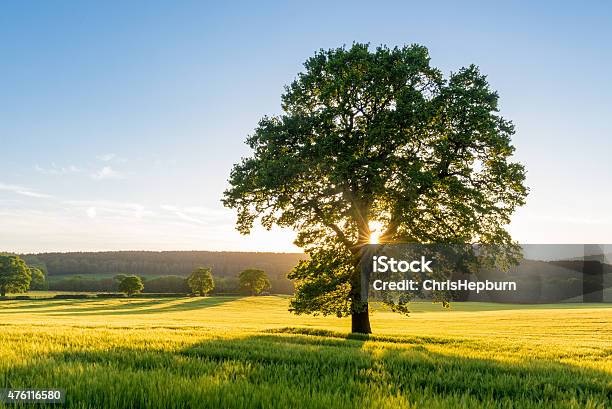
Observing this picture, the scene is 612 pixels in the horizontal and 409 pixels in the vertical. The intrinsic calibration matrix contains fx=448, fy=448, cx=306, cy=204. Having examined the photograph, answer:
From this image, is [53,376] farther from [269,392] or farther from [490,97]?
[490,97]

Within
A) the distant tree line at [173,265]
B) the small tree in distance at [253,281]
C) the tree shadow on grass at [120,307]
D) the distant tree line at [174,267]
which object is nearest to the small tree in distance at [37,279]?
the distant tree line at [174,267]

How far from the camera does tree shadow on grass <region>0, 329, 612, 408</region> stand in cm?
505

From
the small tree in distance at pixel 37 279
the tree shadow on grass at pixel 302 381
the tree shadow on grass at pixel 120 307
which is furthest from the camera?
the small tree in distance at pixel 37 279

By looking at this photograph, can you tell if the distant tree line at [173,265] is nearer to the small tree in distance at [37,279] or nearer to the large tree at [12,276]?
the small tree in distance at [37,279]

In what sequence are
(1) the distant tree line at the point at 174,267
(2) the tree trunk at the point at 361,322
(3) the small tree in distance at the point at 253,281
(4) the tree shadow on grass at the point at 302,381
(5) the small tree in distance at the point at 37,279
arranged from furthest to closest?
(1) the distant tree line at the point at 174,267, (5) the small tree in distance at the point at 37,279, (3) the small tree in distance at the point at 253,281, (2) the tree trunk at the point at 361,322, (4) the tree shadow on grass at the point at 302,381

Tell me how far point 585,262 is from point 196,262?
482ft

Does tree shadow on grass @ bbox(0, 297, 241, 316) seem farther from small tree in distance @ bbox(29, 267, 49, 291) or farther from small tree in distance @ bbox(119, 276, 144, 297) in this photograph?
small tree in distance @ bbox(29, 267, 49, 291)

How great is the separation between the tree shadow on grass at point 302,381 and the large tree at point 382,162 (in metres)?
11.6

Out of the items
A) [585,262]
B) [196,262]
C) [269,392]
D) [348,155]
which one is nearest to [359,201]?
[348,155]

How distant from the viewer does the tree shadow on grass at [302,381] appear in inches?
199

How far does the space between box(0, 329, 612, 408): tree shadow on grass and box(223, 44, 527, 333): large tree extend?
455 inches

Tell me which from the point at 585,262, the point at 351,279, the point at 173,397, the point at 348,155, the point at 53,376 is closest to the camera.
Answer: the point at 173,397

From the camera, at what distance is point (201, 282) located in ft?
390

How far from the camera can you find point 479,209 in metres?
21.6
